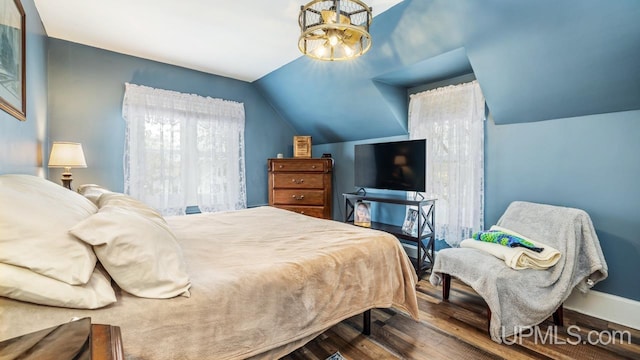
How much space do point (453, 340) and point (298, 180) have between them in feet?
9.36

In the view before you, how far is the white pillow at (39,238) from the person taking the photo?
83 centimetres

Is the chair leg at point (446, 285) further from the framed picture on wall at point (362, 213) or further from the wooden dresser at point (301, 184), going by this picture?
the wooden dresser at point (301, 184)

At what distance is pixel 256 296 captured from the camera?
121 centimetres

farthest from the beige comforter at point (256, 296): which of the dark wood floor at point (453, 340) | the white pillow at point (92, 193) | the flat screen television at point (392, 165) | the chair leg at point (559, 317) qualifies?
the flat screen television at point (392, 165)

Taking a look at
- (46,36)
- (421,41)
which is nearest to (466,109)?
(421,41)

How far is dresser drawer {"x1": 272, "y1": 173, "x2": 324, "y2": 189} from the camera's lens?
425cm

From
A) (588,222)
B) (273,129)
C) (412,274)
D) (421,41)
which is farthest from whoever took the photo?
(273,129)

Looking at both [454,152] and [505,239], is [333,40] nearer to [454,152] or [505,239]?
[505,239]

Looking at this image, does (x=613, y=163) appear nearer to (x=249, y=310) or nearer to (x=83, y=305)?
(x=249, y=310)

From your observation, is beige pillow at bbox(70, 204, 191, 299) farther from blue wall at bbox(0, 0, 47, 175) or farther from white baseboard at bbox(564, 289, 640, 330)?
white baseboard at bbox(564, 289, 640, 330)

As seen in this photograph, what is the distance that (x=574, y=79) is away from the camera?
85.4 inches

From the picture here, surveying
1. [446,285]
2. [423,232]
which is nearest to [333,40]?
[446,285]

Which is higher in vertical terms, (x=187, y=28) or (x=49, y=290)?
(x=187, y=28)

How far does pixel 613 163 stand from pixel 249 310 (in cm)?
278
